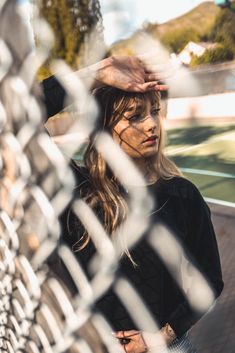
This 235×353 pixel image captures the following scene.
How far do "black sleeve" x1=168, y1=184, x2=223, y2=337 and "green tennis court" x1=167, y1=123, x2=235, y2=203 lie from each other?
589 centimetres

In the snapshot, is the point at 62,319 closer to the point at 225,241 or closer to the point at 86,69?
the point at 86,69

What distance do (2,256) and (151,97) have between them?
77 centimetres

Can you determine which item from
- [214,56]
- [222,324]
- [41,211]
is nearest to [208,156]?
[222,324]

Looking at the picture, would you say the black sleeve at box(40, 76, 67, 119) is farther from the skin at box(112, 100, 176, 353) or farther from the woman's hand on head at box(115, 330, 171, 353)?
the woman's hand on head at box(115, 330, 171, 353)

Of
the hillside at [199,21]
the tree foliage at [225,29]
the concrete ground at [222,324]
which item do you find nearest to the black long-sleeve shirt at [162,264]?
the concrete ground at [222,324]

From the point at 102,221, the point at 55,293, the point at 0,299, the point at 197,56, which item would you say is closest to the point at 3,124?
the point at 55,293

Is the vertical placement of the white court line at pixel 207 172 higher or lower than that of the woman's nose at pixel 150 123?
lower

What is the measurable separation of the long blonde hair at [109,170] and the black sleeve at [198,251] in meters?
0.16

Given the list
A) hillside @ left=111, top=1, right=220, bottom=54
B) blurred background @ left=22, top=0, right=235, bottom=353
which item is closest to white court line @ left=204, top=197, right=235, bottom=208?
blurred background @ left=22, top=0, right=235, bottom=353

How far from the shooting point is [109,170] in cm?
171

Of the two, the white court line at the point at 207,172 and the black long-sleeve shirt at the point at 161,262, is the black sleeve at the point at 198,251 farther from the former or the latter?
the white court line at the point at 207,172

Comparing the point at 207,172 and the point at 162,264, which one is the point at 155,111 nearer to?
the point at 162,264

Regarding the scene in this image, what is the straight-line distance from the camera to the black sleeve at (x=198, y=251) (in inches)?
65.8

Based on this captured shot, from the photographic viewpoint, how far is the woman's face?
158 cm
